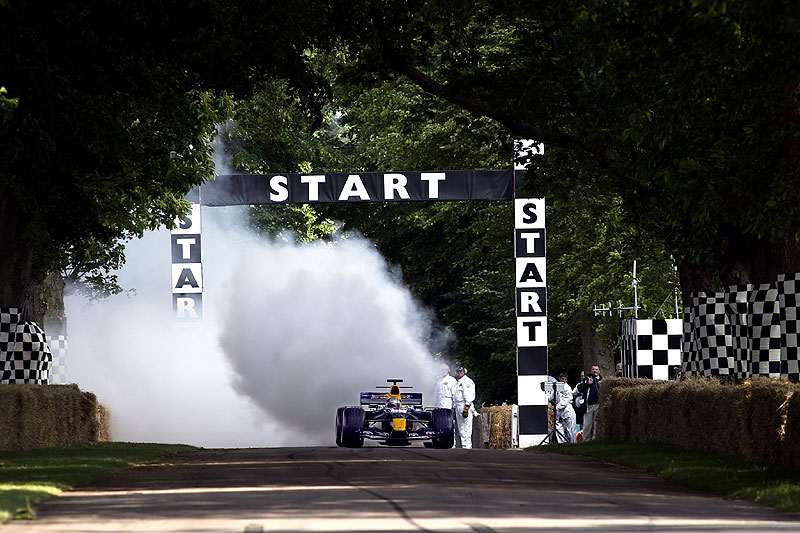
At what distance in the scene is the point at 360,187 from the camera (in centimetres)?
3262

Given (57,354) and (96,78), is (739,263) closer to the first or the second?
(96,78)

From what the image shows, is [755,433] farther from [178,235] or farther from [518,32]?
[178,235]

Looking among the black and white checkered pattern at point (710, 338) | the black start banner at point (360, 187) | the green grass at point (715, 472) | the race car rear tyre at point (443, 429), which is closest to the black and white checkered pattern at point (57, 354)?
the black start banner at point (360, 187)

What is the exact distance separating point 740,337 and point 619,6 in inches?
267

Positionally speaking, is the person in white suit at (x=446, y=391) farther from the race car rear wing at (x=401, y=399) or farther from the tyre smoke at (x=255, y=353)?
the race car rear wing at (x=401, y=399)

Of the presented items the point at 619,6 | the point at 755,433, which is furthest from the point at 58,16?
the point at 755,433

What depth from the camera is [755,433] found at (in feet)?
55.1

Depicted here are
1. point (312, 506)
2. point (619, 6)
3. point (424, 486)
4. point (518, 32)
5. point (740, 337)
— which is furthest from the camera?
point (518, 32)

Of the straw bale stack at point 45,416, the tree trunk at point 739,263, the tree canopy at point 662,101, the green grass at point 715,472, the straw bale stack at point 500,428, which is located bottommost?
the straw bale stack at point 500,428

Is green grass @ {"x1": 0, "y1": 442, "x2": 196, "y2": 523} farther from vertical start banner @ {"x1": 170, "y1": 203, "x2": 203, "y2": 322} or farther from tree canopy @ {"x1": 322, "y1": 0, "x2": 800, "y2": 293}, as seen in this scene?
vertical start banner @ {"x1": 170, "y1": 203, "x2": 203, "y2": 322}

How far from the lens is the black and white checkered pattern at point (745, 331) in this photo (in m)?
18.7

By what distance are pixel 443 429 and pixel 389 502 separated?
15.3m

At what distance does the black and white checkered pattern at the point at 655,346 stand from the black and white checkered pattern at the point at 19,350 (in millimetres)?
11080

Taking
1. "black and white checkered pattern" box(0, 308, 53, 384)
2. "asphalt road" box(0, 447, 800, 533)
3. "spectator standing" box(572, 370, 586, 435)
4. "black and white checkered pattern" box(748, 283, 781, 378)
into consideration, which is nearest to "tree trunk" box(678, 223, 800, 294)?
"black and white checkered pattern" box(748, 283, 781, 378)
